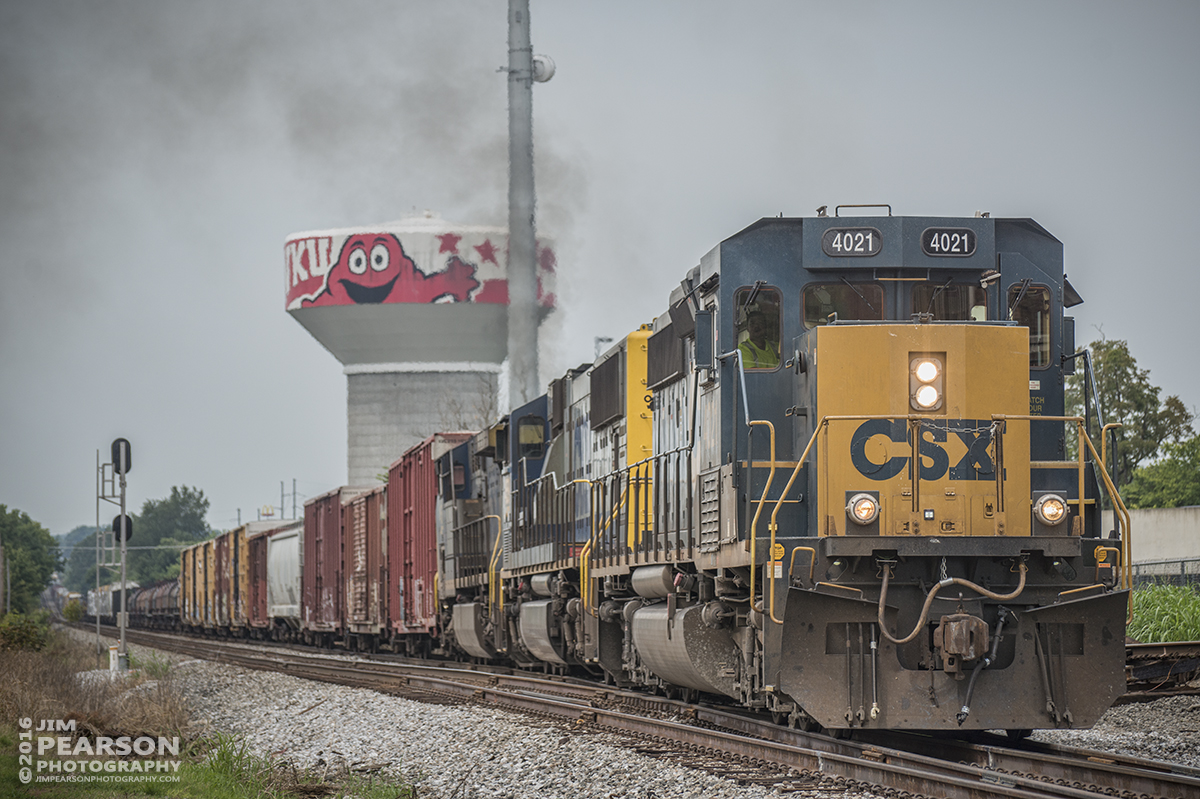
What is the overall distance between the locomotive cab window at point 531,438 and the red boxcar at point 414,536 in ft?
14.9

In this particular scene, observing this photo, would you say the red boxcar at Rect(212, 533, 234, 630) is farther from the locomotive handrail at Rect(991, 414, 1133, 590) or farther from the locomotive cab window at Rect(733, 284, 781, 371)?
the locomotive handrail at Rect(991, 414, 1133, 590)

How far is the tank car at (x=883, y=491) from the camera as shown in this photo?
9.63 metres

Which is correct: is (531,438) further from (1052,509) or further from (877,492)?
(1052,509)

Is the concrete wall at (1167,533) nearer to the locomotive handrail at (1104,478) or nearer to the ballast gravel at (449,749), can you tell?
the ballast gravel at (449,749)

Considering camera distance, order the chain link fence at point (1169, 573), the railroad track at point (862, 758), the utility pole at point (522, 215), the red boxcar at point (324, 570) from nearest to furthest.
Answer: the railroad track at point (862, 758) < the chain link fence at point (1169, 573) < the red boxcar at point (324, 570) < the utility pole at point (522, 215)

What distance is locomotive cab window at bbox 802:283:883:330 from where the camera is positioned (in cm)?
1069

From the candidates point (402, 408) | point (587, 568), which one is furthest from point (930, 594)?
point (402, 408)

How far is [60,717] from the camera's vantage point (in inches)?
509

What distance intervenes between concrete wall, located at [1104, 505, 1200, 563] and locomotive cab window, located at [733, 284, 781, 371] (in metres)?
26.2

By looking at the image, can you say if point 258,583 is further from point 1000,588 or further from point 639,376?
point 1000,588

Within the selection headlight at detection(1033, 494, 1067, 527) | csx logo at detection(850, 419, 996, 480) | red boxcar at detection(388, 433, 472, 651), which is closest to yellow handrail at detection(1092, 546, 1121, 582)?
headlight at detection(1033, 494, 1067, 527)

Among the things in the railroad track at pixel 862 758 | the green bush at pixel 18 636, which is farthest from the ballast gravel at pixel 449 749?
the green bush at pixel 18 636

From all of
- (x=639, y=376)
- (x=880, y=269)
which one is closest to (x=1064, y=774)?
(x=880, y=269)

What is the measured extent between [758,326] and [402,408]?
66450 millimetres
